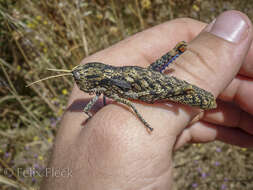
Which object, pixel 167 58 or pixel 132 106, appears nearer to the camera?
pixel 132 106

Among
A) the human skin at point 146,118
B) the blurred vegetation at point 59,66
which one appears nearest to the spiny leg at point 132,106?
the human skin at point 146,118

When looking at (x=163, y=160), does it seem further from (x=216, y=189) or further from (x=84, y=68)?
(x=216, y=189)

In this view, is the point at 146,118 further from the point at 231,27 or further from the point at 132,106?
the point at 231,27

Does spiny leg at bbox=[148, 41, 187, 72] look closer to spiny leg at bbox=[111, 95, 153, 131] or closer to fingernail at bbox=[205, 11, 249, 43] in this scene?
fingernail at bbox=[205, 11, 249, 43]

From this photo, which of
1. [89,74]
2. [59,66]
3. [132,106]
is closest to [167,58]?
[132,106]

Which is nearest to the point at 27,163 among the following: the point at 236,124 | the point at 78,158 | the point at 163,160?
the point at 78,158

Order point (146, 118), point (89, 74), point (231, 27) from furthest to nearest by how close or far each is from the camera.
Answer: point (231, 27) < point (89, 74) < point (146, 118)

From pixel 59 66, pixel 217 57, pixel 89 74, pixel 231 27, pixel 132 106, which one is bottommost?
pixel 59 66
